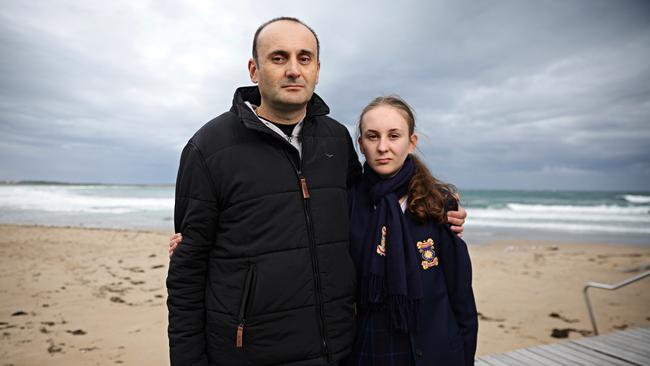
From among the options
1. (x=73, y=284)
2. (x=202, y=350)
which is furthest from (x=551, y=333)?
(x=73, y=284)

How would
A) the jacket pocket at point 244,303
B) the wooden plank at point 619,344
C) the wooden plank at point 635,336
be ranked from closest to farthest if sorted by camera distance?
the jacket pocket at point 244,303
the wooden plank at point 619,344
the wooden plank at point 635,336

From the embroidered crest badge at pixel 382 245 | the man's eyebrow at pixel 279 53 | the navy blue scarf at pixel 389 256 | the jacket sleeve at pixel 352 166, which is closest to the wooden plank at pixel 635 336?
the navy blue scarf at pixel 389 256

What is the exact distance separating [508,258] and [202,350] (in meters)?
10.5

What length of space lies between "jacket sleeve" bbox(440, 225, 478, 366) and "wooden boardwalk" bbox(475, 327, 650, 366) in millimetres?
1684

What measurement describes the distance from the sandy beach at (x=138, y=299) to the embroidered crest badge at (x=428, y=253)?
3390 mm

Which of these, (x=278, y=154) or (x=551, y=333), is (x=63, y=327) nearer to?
(x=278, y=154)

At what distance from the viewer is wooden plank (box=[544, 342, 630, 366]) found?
3406 mm

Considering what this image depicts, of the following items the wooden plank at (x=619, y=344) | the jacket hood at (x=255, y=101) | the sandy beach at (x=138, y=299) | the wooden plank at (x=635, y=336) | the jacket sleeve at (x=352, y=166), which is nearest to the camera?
the jacket hood at (x=255, y=101)

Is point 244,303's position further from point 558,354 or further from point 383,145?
point 558,354

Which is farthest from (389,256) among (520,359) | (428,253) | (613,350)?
(613,350)

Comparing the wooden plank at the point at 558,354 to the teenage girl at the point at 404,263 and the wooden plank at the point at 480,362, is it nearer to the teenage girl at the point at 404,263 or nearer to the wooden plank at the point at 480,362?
the wooden plank at the point at 480,362

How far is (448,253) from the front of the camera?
2053 millimetres

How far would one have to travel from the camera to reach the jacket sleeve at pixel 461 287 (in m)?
2.02

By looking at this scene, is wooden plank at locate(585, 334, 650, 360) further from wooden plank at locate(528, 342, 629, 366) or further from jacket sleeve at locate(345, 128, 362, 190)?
jacket sleeve at locate(345, 128, 362, 190)
